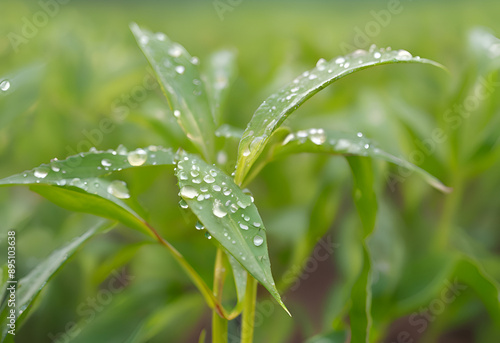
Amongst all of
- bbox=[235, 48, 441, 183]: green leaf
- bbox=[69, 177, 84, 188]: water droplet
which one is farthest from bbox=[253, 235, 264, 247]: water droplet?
bbox=[69, 177, 84, 188]: water droplet

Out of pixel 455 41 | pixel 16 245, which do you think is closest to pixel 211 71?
pixel 16 245

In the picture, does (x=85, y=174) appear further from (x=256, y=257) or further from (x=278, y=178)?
(x=278, y=178)

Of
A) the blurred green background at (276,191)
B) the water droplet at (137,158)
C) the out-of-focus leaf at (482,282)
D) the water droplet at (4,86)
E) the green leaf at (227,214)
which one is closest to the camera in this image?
the green leaf at (227,214)

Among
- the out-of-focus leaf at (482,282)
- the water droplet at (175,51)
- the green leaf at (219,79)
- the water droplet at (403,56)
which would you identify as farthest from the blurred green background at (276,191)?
the water droplet at (403,56)

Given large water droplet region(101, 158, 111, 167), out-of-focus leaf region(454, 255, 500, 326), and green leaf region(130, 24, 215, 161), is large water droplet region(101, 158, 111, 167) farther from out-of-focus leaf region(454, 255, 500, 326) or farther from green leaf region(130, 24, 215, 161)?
out-of-focus leaf region(454, 255, 500, 326)

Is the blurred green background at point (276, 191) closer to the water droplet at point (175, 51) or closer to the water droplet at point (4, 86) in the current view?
the water droplet at point (4, 86)

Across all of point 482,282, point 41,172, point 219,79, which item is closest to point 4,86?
point 41,172
